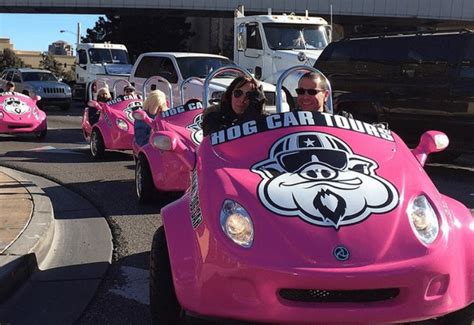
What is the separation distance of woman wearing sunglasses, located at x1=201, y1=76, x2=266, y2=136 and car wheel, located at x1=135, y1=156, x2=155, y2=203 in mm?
2026

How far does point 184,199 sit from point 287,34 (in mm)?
11915

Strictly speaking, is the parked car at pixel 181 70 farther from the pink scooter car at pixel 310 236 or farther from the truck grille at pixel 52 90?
the pink scooter car at pixel 310 236

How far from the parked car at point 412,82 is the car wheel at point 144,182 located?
4.65m

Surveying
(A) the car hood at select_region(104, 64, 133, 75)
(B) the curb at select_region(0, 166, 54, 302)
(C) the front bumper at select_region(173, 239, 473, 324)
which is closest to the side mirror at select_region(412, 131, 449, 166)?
(C) the front bumper at select_region(173, 239, 473, 324)

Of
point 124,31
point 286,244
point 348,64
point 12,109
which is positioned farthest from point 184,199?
point 124,31

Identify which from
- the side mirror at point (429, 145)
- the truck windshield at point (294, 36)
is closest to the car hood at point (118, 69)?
the truck windshield at point (294, 36)

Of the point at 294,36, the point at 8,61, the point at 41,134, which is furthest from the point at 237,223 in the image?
the point at 8,61

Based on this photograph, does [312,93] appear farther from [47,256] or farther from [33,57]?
[33,57]

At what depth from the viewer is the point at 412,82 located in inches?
378

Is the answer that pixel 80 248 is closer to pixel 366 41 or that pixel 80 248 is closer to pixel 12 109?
pixel 366 41

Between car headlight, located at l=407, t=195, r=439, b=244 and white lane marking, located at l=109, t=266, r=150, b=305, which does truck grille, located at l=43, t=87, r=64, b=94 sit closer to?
white lane marking, located at l=109, t=266, r=150, b=305

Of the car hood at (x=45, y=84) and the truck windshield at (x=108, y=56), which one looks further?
the car hood at (x=45, y=84)

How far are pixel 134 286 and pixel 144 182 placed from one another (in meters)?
2.57

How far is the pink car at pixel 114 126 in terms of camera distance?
10.3 m
